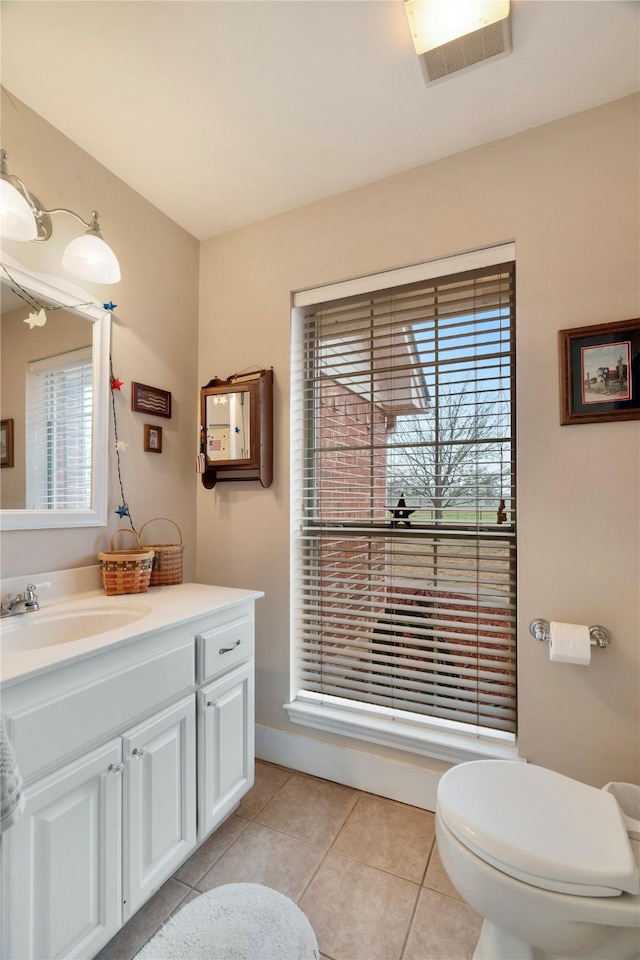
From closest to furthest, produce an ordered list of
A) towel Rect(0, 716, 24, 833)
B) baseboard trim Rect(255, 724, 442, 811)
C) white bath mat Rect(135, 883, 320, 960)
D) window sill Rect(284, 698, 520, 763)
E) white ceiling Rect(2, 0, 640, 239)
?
towel Rect(0, 716, 24, 833), white bath mat Rect(135, 883, 320, 960), white ceiling Rect(2, 0, 640, 239), window sill Rect(284, 698, 520, 763), baseboard trim Rect(255, 724, 442, 811)

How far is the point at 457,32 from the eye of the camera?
4.08 ft

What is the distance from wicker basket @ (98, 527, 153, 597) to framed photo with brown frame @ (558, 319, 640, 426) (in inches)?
64.9

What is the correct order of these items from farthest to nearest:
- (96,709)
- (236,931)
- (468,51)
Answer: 1. (468,51)
2. (236,931)
3. (96,709)

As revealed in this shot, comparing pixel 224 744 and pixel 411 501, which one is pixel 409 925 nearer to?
pixel 224 744

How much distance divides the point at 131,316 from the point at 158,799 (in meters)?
1.79

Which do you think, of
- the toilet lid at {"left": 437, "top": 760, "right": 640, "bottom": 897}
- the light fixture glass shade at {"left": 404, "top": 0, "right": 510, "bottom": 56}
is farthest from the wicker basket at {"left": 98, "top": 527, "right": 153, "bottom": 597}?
the light fixture glass shade at {"left": 404, "top": 0, "right": 510, "bottom": 56}

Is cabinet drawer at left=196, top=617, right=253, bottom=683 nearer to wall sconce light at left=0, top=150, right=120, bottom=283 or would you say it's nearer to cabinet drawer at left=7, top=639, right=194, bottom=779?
cabinet drawer at left=7, top=639, right=194, bottom=779

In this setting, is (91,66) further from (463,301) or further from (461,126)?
(463,301)

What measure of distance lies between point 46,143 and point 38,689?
1841 mm

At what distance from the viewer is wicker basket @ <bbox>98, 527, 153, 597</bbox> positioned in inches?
62.5

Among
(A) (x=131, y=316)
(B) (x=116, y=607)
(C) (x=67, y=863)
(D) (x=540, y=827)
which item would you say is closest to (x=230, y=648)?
(B) (x=116, y=607)

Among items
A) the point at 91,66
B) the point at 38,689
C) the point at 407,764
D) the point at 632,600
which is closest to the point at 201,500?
the point at 38,689

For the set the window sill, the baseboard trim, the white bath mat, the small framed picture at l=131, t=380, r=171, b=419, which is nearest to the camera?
the white bath mat

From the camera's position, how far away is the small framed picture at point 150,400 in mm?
1855
